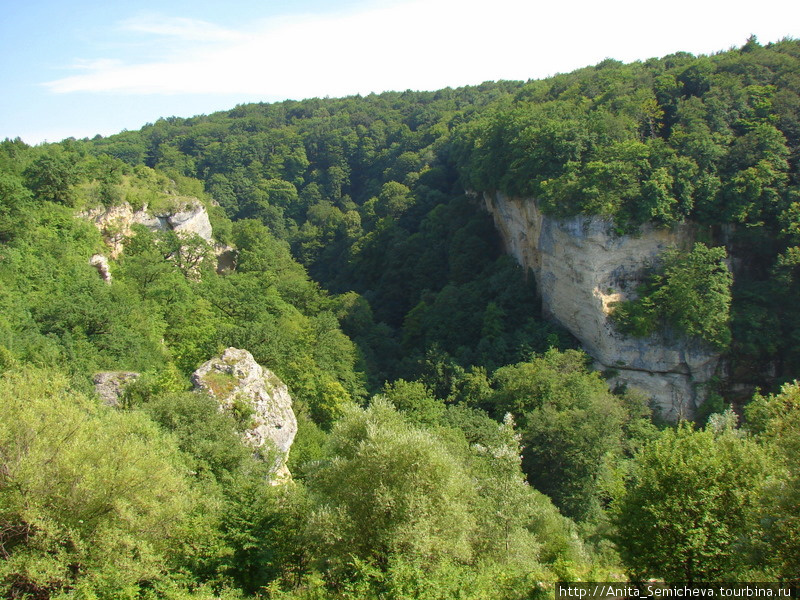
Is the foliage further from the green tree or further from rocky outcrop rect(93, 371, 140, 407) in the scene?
rocky outcrop rect(93, 371, 140, 407)

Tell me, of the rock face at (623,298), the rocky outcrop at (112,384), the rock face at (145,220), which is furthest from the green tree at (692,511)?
the rock face at (145,220)

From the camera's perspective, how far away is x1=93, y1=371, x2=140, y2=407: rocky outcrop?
20.1m

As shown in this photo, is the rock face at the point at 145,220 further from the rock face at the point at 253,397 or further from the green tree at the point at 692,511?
the green tree at the point at 692,511

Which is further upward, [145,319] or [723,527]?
[145,319]

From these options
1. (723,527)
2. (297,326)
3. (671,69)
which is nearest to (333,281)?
(297,326)

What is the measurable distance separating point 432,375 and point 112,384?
1707 cm

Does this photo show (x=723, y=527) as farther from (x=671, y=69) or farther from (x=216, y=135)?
(x=216, y=135)

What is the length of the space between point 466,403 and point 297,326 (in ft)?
34.8

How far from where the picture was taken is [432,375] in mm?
32562

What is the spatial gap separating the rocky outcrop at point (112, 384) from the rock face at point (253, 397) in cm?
271

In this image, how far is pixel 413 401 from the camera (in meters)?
27.0

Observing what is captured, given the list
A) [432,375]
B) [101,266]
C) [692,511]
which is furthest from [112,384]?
[692,511]

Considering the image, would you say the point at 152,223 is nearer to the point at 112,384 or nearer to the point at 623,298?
the point at 112,384

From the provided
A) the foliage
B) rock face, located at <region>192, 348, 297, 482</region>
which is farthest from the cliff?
the foliage
